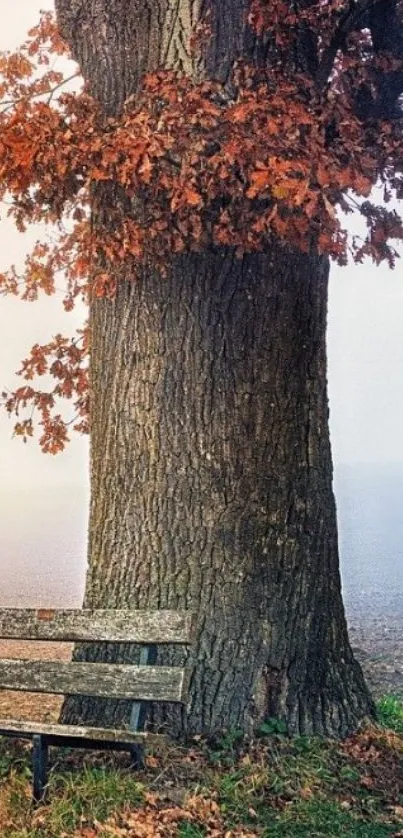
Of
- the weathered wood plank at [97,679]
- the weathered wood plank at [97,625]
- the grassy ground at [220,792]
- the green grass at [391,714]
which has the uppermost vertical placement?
the weathered wood plank at [97,625]

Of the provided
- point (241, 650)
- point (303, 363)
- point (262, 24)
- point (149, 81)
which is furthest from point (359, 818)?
point (262, 24)

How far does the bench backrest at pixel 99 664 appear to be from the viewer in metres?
5.73

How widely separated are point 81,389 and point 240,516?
3.10 meters

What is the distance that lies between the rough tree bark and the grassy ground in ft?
1.11

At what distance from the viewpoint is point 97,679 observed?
5.84 m

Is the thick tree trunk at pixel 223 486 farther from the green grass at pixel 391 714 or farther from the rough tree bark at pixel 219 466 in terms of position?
the green grass at pixel 391 714

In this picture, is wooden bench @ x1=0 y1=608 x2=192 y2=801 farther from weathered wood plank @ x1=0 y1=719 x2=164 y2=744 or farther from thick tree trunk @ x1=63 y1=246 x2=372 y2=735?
thick tree trunk @ x1=63 y1=246 x2=372 y2=735

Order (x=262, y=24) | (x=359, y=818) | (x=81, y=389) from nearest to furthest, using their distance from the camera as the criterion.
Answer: (x=359, y=818) → (x=262, y=24) → (x=81, y=389)

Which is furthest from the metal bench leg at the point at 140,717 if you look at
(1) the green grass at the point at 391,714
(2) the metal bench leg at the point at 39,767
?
(1) the green grass at the point at 391,714

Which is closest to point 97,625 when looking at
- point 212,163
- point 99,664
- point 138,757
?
point 99,664

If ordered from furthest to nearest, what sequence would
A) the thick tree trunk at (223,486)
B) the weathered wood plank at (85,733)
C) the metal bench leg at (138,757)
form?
1. the thick tree trunk at (223,486)
2. the metal bench leg at (138,757)
3. the weathered wood plank at (85,733)

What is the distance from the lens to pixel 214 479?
675 cm

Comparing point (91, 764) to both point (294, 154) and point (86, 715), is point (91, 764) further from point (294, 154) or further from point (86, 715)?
point (294, 154)

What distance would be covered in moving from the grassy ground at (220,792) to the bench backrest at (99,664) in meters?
0.48
